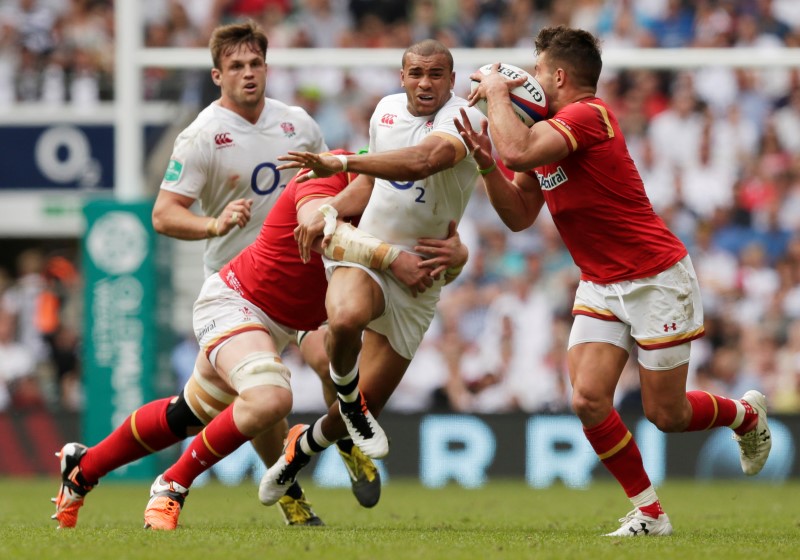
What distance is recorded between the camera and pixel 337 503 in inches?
395

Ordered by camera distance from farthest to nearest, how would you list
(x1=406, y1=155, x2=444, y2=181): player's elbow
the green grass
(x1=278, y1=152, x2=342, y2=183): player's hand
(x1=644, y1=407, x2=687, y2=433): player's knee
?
(x1=644, y1=407, x2=687, y2=433): player's knee
(x1=406, y1=155, x2=444, y2=181): player's elbow
(x1=278, y1=152, x2=342, y2=183): player's hand
the green grass

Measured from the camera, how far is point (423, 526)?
7.72 metres

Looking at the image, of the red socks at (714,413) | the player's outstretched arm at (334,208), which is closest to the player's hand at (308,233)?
the player's outstretched arm at (334,208)

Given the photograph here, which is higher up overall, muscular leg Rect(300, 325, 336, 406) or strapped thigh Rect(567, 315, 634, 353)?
strapped thigh Rect(567, 315, 634, 353)

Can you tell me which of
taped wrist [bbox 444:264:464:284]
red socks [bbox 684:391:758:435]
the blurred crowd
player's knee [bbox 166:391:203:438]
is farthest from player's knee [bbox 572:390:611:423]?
the blurred crowd

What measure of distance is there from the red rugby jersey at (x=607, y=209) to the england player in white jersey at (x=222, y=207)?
1670mm

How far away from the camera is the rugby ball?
6.99 meters

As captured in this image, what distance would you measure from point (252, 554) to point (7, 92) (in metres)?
11.2

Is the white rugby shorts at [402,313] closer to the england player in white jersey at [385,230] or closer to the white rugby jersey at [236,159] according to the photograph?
the england player in white jersey at [385,230]

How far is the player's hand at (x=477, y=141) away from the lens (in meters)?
6.81

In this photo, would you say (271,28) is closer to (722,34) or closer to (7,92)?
(7,92)

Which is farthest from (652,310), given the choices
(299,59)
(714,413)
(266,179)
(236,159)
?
(299,59)

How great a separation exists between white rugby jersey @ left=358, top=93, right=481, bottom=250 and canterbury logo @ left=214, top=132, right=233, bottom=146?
1.19 m

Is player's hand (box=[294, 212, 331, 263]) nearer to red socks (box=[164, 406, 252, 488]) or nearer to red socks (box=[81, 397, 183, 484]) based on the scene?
red socks (box=[164, 406, 252, 488])
